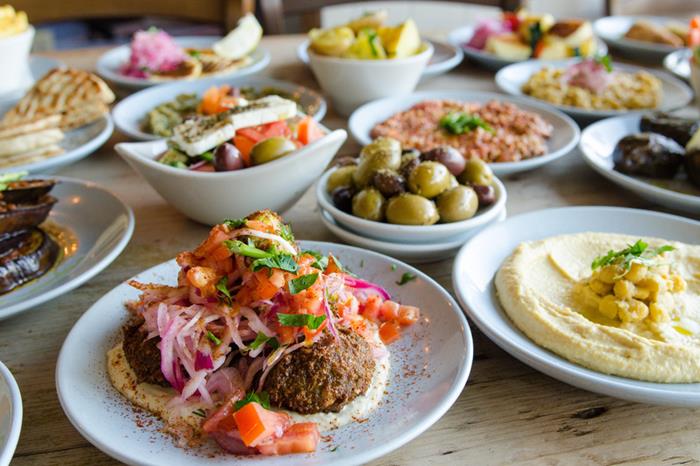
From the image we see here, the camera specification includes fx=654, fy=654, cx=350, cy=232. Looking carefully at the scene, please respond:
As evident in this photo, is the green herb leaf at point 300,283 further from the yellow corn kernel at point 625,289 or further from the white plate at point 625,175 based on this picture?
the white plate at point 625,175

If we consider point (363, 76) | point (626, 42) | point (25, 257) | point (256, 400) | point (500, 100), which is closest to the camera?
point (256, 400)

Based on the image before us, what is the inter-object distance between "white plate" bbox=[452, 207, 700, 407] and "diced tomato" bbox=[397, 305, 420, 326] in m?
0.10

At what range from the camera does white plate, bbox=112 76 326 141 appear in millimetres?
2560


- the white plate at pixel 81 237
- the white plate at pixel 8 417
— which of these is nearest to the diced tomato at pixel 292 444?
the white plate at pixel 8 417

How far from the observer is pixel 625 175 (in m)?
2.27

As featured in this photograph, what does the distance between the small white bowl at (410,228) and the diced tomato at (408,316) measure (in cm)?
32

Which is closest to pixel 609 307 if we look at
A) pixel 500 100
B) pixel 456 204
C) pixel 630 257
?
pixel 630 257

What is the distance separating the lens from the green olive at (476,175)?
1.94 m

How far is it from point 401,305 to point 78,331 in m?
0.70

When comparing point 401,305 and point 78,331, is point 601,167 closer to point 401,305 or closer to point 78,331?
point 401,305

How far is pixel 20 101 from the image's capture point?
2725mm

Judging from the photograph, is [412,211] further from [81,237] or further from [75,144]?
[75,144]

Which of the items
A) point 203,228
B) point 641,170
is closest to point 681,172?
point 641,170

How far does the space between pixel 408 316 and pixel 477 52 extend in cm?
255
